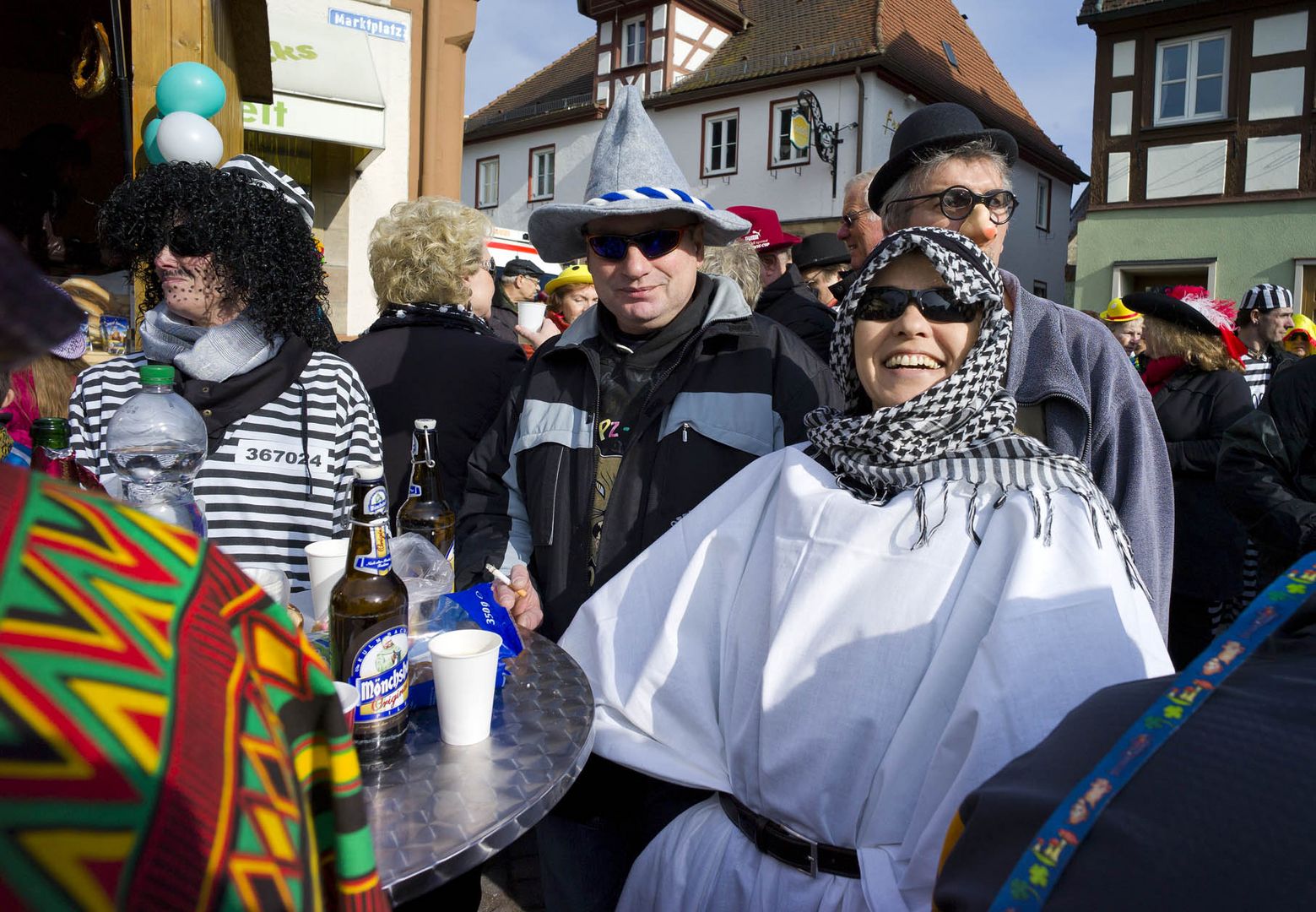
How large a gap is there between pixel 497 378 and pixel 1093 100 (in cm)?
1794

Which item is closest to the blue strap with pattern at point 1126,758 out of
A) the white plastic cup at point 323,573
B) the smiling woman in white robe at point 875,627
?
the smiling woman in white robe at point 875,627

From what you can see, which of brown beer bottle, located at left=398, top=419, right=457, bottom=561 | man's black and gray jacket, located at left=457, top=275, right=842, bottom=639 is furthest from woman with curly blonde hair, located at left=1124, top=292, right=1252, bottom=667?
brown beer bottle, located at left=398, top=419, right=457, bottom=561

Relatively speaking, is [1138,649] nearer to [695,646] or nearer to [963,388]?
[963,388]

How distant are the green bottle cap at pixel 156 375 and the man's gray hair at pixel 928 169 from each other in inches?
77.6

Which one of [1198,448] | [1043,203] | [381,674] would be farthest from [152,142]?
[1043,203]

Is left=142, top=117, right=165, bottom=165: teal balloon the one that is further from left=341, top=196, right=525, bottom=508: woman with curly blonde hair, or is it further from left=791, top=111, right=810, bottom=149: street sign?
left=791, top=111, right=810, bottom=149: street sign

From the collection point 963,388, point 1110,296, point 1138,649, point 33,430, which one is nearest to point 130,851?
point 1138,649

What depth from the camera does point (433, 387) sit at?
3289 mm

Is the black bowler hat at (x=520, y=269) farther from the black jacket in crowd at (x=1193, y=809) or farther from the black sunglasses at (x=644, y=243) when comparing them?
the black jacket in crowd at (x=1193, y=809)

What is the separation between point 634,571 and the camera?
2.11 m

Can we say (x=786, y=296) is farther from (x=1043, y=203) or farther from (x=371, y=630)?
(x=1043, y=203)

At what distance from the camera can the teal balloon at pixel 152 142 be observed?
373 centimetres

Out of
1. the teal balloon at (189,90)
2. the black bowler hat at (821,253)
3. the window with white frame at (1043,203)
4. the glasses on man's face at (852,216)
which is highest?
the window with white frame at (1043,203)

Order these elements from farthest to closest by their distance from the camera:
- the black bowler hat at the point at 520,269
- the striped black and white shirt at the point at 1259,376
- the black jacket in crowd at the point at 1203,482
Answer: the black bowler hat at the point at 520,269
the striped black and white shirt at the point at 1259,376
the black jacket in crowd at the point at 1203,482
